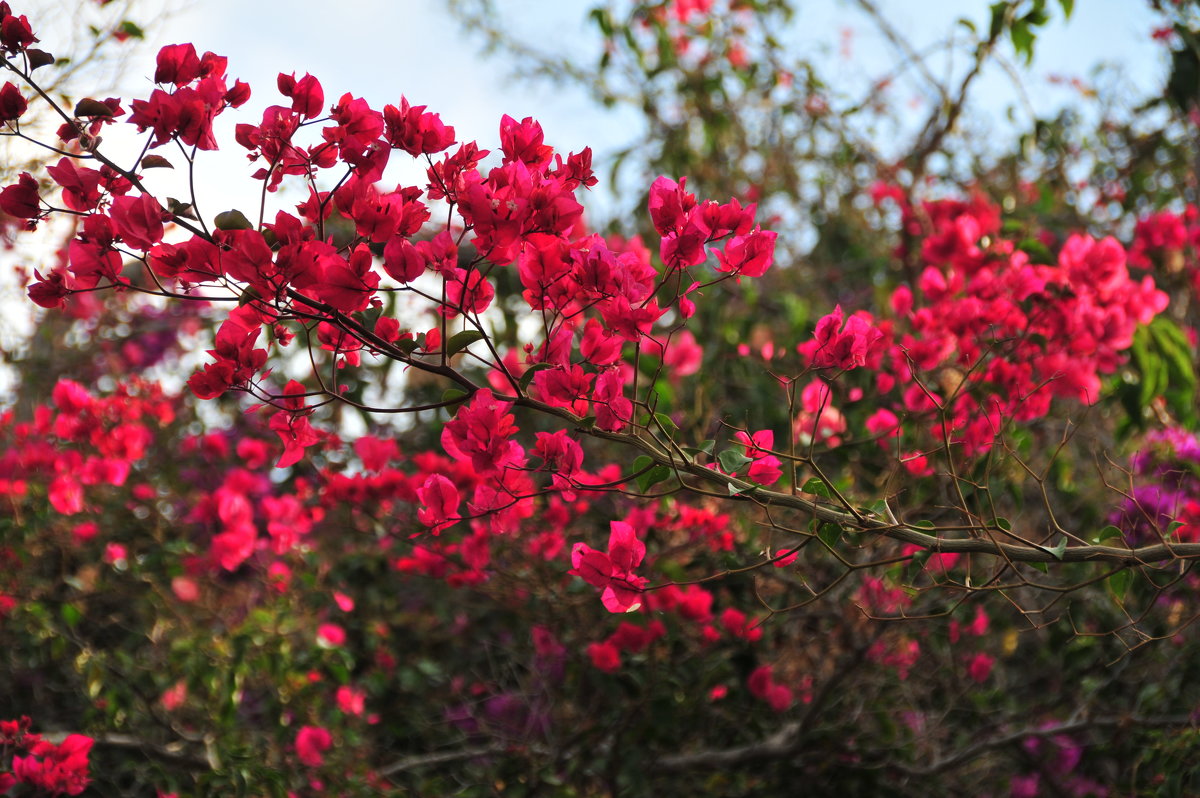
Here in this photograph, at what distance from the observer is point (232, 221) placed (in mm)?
986

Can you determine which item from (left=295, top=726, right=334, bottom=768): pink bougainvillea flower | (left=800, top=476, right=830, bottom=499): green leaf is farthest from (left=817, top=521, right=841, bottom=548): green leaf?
(left=295, top=726, right=334, bottom=768): pink bougainvillea flower

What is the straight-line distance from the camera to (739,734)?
2557mm

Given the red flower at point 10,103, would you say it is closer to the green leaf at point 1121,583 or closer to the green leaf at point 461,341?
the green leaf at point 461,341

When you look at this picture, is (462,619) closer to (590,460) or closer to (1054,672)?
(590,460)

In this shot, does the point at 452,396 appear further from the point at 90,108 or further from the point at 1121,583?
the point at 1121,583

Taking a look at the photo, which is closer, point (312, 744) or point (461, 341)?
point (461, 341)

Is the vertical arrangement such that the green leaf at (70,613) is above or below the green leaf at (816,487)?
above

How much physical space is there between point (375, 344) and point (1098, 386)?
187 cm

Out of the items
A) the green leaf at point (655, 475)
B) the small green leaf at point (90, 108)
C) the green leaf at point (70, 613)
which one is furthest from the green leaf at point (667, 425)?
the green leaf at point (70, 613)

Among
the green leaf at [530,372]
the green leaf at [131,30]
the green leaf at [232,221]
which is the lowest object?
the green leaf at [530,372]

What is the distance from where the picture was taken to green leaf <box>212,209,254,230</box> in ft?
3.24

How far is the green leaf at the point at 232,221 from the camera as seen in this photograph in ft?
3.24

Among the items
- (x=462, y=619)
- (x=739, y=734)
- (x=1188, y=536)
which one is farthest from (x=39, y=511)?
(x=1188, y=536)

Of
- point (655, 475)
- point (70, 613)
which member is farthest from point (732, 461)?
point (70, 613)
